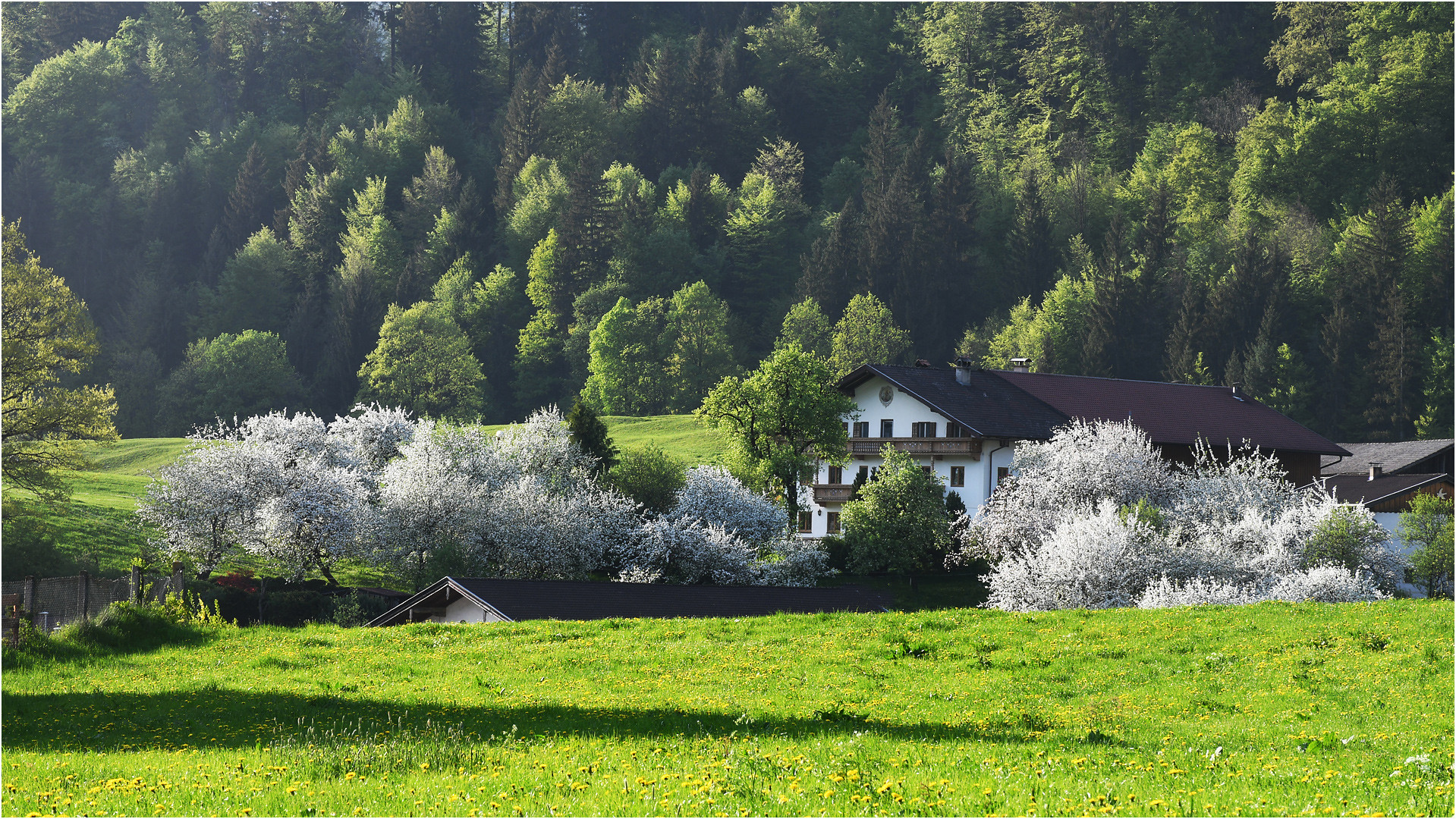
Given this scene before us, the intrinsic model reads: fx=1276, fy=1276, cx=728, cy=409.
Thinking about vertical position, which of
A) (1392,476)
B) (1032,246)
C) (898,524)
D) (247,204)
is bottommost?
(898,524)

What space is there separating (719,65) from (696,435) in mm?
65297

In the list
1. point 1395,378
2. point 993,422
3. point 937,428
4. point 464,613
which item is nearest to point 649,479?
point 937,428

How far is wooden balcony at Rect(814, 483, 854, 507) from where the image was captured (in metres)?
68.2

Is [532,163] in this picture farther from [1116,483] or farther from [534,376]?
[1116,483]

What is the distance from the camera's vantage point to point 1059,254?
11600 centimetres

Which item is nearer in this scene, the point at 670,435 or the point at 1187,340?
the point at 670,435

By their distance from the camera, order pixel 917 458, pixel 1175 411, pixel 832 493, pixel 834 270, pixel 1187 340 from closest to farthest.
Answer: pixel 917 458, pixel 832 493, pixel 1175 411, pixel 1187 340, pixel 834 270

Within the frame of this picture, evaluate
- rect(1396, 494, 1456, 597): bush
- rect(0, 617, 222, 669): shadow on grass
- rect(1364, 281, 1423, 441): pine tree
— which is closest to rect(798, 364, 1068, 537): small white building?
rect(1396, 494, 1456, 597): bush

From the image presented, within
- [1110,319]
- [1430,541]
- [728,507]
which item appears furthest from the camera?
[1110,319]

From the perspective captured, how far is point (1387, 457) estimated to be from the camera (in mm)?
72938

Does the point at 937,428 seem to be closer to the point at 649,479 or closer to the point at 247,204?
the point at 649,479

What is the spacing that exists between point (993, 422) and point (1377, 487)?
18613mm

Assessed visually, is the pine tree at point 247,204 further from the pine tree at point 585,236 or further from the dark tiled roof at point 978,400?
the dark tiled roof at point 978,400

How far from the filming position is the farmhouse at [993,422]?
64062mm
